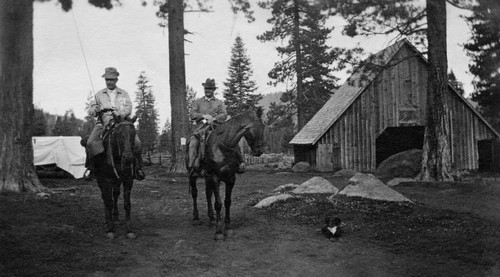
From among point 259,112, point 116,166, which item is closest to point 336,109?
point 259,112

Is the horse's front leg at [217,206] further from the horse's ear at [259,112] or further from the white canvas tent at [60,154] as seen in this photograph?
the white canvas tent at [60,154]

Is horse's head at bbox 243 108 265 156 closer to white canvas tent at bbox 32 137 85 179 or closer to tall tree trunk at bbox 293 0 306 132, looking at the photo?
white canvas tent at bbox 32 137 85 179

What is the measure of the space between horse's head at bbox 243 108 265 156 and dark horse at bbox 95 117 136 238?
1987mm

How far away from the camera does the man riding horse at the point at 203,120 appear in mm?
7414

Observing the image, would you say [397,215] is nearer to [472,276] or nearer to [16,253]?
[472,276]

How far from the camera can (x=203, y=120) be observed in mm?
8016

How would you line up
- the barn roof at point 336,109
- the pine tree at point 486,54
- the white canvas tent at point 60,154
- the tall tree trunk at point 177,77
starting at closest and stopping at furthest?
the pine tree at point 486,54 < the white canvas tent at point 60,154 < the tall tree trunk at point 177,77 < the barn roof at point 336,109

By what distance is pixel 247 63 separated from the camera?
40750 mm

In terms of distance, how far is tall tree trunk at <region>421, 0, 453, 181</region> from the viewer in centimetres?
1382

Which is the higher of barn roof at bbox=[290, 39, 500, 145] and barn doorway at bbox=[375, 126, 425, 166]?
barn roof at bbox=[290, 39, 500, 145]

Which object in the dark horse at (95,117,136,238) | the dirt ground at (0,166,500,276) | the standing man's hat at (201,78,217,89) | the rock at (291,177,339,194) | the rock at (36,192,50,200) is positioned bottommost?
the dirt ground at (0,166,500,276)

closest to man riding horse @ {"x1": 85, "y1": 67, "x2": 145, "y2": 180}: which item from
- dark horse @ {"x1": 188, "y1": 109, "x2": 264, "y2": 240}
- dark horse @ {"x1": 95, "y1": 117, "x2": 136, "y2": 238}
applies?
dark horse @ {"x1": 95, "y1": 117, "x2": 136, "y2": 238}

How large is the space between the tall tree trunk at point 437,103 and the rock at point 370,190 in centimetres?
538

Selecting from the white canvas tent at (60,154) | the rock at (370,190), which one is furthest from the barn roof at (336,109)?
the white canvas tent at (60,154)
